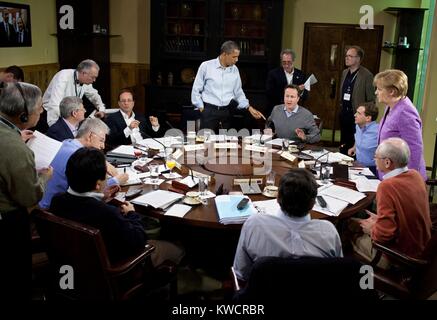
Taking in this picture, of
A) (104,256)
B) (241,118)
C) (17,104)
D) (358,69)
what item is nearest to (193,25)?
(241,118)

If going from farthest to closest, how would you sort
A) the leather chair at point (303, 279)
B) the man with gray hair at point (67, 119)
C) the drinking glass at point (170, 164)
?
the man with gray hair at point (67, 119)
the drinking glass at point (170, 164)
the leather chair at point (303, 279)

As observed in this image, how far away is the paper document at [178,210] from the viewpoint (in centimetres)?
245

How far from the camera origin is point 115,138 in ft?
13.4

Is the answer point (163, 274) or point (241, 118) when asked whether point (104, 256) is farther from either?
point (241, 118)

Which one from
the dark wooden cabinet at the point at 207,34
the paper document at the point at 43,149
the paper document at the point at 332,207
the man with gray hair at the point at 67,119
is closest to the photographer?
Answer: the paper document at the point at 332,207

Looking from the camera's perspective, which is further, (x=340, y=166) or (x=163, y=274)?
(x=340, y=166)

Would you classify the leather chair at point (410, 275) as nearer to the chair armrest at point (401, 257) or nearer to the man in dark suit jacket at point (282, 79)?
the chair armrest at point (401, 257)

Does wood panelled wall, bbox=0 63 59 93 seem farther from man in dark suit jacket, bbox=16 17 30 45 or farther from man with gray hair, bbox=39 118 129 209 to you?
man with gray hair, bbox=39 118 129 209

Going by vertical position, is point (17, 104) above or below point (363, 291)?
above

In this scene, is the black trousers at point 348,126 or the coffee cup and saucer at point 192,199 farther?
the black trousers at point 348,126

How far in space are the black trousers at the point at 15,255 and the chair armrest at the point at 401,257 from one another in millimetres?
1750

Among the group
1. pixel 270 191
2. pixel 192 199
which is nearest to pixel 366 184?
pixel 270 191

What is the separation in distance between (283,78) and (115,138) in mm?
2408

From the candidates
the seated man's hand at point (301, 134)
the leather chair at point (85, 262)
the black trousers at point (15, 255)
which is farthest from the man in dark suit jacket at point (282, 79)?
the black trousers at point (15, 255)
